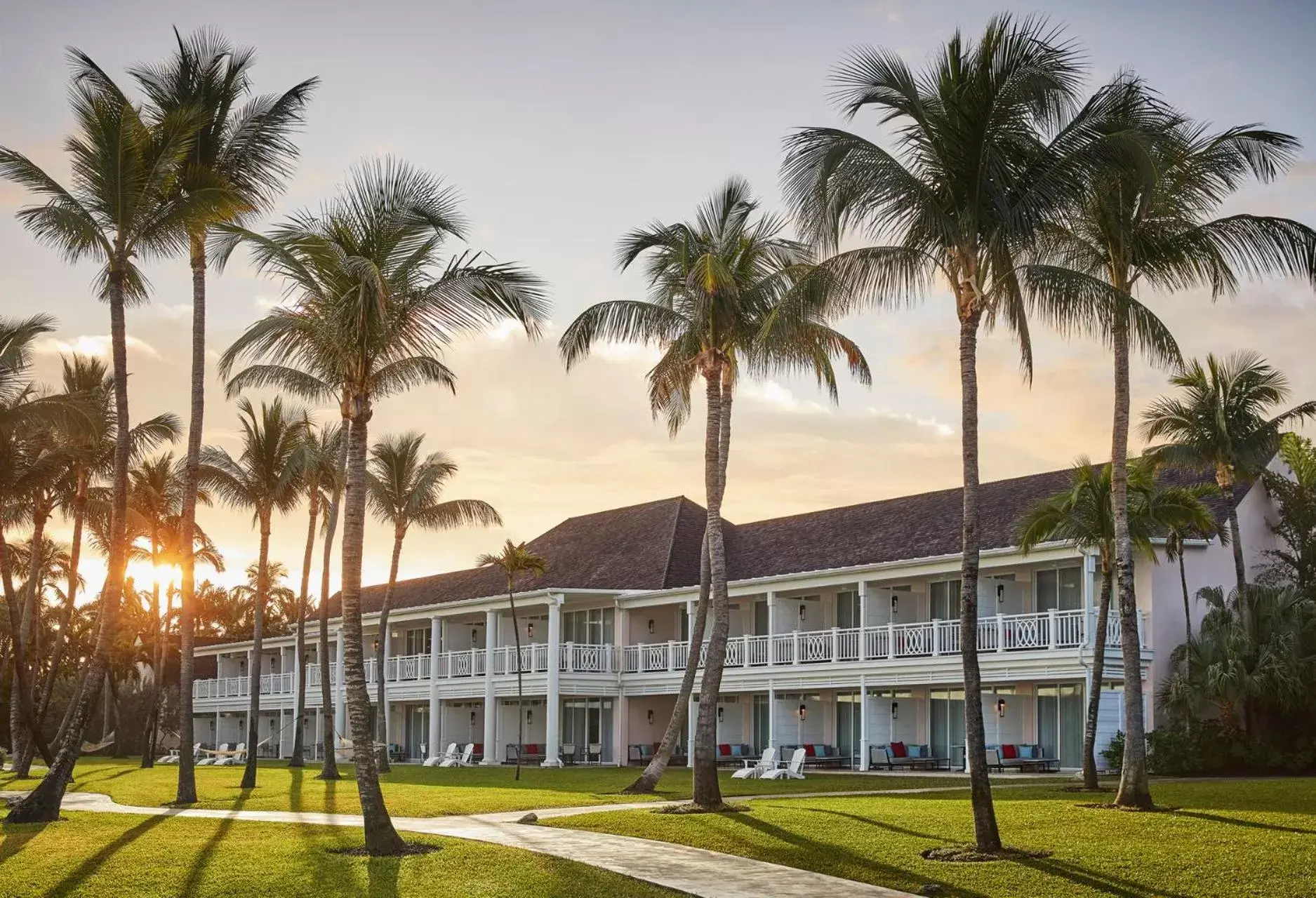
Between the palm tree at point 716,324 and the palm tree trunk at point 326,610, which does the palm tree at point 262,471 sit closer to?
the palm tree trunk at point 326,610

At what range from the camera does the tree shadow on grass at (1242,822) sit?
16625 millimetres

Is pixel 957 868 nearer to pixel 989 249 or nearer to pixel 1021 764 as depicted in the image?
pixel 989 249

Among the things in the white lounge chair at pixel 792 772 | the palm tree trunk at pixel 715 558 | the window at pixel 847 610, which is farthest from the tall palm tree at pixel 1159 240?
the window at pixel 847 610

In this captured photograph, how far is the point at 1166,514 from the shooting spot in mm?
24391

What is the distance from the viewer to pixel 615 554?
45.6 m

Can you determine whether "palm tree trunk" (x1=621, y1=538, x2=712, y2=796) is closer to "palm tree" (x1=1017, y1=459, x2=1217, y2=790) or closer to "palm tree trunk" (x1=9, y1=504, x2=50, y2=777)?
"palm tree" (x1=1017, y1=459, x2=1217, y2=790)

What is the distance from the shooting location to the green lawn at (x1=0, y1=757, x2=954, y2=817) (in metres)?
23.7

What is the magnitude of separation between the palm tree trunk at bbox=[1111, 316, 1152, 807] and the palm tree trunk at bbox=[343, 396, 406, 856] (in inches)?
399

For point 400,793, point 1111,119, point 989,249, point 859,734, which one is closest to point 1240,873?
point 989,249

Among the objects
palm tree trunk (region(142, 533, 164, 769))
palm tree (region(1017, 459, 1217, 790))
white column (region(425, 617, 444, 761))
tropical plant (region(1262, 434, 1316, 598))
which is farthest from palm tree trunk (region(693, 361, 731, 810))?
palm tree trunk (region(142, 533, 164, 769))

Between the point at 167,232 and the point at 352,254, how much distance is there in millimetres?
6168

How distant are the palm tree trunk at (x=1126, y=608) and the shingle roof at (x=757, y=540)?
1188 cm

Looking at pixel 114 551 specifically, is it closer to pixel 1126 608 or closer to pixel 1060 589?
pixel 1126 608

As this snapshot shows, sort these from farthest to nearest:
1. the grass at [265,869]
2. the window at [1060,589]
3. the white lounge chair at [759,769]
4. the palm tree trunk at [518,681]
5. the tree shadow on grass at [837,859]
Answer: the palm tree trunk at [518,681] → the window at [1060,589] → the white lounge chair at [759,769] → the tree shadow on grass at [837,859] → the grass at [265,869]
